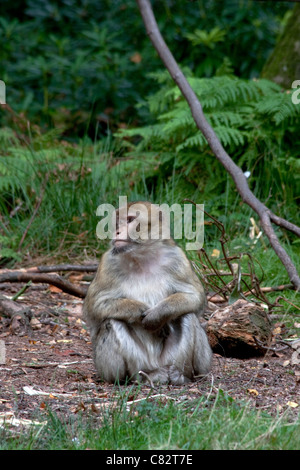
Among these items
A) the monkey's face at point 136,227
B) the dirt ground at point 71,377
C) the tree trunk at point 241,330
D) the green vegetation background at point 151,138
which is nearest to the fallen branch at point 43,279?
the dirt ground at point 71,377

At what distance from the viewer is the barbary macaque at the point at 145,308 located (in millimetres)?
4758

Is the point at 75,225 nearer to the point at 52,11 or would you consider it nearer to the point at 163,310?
the point at 163,310

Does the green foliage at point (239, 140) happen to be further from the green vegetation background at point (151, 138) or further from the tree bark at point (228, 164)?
the tree bark at point (228, 164)

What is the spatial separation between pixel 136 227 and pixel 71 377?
1140 mm

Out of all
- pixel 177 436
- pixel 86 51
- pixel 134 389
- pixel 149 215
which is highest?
pixel 86 51

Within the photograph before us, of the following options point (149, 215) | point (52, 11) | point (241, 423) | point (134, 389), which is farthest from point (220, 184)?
point (52, 11)

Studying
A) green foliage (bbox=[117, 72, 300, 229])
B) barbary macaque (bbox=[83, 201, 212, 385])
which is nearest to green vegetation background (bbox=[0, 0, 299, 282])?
green foliage (bbox=[117, 72, 300, 229])

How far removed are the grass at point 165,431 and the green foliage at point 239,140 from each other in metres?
4.39

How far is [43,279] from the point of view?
6379 mm

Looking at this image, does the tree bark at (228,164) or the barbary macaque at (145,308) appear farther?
the tree bark at (228,164)

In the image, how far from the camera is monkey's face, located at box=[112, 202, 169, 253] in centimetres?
478

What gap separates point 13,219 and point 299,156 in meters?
3.37

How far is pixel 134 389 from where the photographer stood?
4555 mm
